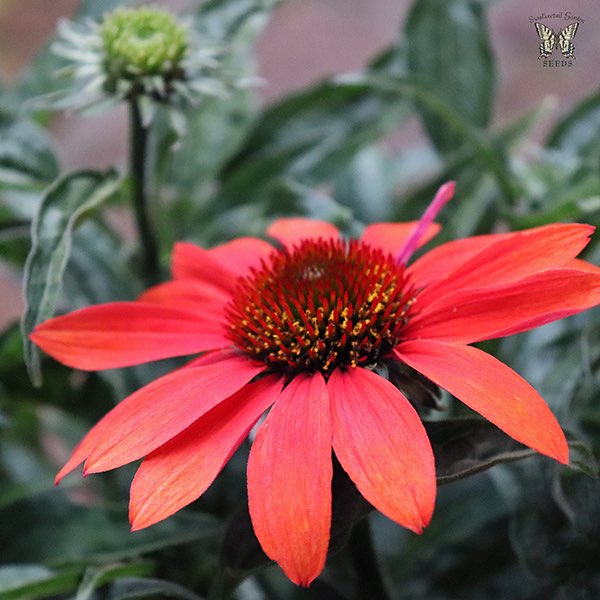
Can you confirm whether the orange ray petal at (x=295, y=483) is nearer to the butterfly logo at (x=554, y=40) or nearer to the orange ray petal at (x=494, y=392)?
the orange ray petal at (x=494, y=392)

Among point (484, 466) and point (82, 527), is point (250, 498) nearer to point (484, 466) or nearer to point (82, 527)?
point (484, 466)

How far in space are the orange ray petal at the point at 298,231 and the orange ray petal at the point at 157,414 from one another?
0.15 metres

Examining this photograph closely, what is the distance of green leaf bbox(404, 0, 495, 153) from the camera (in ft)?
2.40

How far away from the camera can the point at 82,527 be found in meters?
0.54

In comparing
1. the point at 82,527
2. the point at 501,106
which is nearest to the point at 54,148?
the point at 82,527

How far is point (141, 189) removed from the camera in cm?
58

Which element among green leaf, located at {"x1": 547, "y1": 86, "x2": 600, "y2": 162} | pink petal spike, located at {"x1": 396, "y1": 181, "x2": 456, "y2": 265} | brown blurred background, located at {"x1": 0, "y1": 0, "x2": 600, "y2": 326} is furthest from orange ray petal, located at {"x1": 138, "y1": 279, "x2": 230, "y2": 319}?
brown blurred background, located at {"x1": 0, "y1": 0, "x2": 600, "y2": 326}

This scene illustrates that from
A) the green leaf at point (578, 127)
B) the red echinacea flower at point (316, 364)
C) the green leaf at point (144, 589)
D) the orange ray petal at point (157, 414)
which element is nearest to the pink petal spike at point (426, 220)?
the red echinacea flower at point (316, 364)

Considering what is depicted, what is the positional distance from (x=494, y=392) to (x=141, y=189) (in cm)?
32

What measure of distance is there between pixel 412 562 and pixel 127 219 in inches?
40.9

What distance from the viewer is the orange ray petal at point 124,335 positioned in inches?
17.2

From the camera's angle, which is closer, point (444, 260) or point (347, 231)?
point (444, 260)

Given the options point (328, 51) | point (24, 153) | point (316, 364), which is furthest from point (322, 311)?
point (328, 51)

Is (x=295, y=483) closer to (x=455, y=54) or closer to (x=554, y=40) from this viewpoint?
(x=554, y=40)
